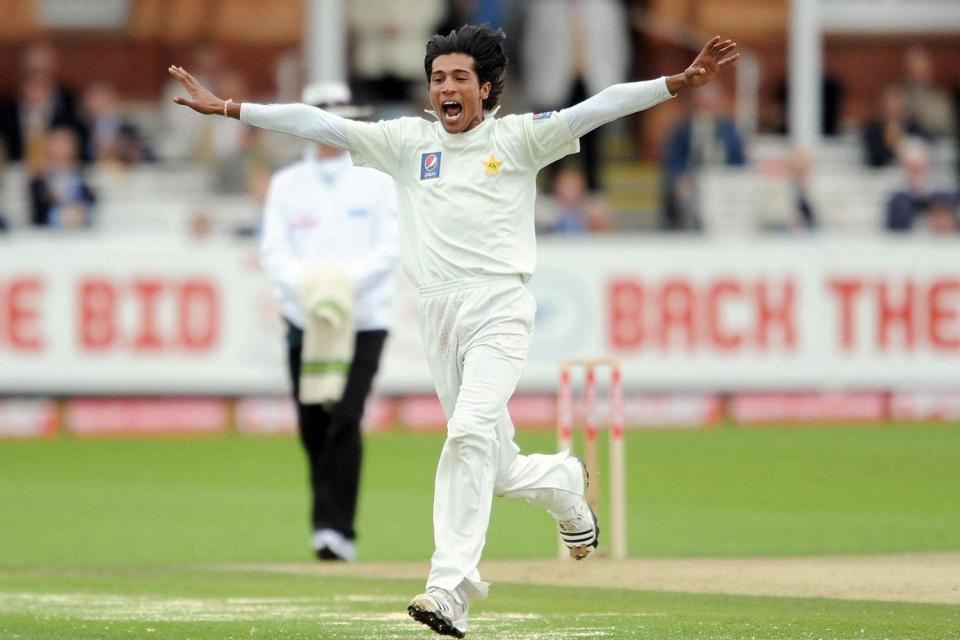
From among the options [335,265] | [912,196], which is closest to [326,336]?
[335,265]

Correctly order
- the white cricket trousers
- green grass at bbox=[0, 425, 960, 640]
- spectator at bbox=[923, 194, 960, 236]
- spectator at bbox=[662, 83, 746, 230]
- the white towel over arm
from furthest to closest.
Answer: spectator at bbox=[662, 83, 746, 230] → spectator at bbox=[923, 194, 960, 236] → the white towel over arm → green grass at bbox=[0, 425, 960, 640] → the white cricket trousers

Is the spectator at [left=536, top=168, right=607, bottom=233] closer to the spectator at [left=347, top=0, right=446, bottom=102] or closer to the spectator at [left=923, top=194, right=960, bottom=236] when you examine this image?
the spectator at [left=347, top=0, right=446, bottom=102]

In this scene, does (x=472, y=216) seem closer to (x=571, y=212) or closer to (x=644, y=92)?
(x=644, y=92)

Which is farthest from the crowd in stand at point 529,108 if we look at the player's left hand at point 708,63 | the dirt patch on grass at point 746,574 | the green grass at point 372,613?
the player's left hand at point 708,63

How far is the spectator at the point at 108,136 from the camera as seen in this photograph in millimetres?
21359

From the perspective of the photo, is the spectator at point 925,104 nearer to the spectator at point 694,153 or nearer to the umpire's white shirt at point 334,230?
the spectator at point 694,153

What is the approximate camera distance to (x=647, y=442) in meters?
17.8

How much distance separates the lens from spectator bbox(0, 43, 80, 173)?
20.7m

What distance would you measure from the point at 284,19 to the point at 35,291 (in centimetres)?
917

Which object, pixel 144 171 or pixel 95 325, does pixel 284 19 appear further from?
pixel 95 325

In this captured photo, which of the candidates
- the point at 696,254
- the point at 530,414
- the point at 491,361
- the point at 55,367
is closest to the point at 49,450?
the point at 55,367

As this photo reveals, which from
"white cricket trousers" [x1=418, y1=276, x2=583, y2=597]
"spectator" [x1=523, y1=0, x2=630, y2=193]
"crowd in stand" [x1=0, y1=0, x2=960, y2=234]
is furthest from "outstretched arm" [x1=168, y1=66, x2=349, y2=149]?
"spectator" [x1=523, y1=0, x2=630, y2=193]

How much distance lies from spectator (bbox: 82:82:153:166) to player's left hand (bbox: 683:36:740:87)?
14232 millimetres

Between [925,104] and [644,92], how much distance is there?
1678 centimetres
